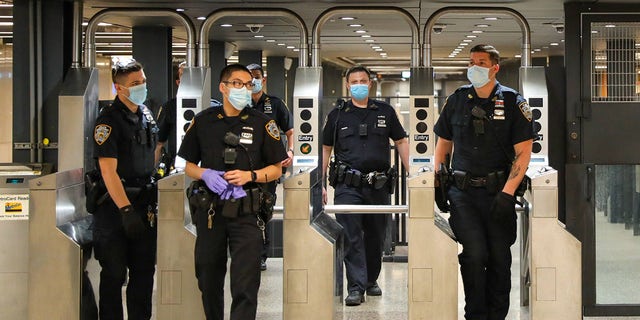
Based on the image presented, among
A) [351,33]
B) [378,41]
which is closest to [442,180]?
[351,33]

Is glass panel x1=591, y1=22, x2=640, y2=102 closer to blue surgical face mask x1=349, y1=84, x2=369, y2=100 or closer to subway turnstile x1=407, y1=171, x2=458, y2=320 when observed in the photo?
blue surgical face mask x1=349, y1=84, x2=369, y2=100

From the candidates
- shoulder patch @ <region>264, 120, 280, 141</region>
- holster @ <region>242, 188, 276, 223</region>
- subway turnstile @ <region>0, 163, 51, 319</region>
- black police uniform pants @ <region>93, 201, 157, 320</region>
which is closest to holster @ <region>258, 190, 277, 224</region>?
holster @ <region>242, 188, 276, 223</region>

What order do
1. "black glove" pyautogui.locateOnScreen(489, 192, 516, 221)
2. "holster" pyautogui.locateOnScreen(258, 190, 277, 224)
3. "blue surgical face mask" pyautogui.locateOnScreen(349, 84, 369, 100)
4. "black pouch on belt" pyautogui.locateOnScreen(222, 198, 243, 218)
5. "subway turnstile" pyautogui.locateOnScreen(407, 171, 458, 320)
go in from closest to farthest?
"black pouch on belt" pyautogui.locateOnScreen(222, 198, 243, 218)
"holster" pyautogui.locateOnScreen(258, 190, 277, 224)
"black glove" pyautogui.locateOnScreen(489, 192, 516, 221)
"subway turnstile" pyautogui.locateOnScreen(407, 171, 458, 320)
"blue surgical face mask" pyautogui.locateOnScreen(349, 84, 369, 100)

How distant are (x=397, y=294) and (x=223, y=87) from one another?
112 inches

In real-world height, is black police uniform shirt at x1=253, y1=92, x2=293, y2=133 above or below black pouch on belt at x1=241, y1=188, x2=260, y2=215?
above

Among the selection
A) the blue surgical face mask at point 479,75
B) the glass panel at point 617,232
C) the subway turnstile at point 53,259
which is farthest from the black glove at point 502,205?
the subway turnstile at point 53,259

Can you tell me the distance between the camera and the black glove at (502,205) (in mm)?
5332

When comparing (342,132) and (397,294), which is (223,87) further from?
(397,294)

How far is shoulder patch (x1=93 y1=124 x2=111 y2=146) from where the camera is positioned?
17.7 feet

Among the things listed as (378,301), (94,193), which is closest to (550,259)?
(378,301)

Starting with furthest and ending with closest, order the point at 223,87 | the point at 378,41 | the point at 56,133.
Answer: the point at 378,41 → the point at 56,133 → the point at 223,87

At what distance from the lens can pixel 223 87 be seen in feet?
16.9

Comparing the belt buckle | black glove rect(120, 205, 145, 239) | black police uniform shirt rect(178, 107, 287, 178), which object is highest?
black police uniform shirt rect(178, 107, 287, 178)

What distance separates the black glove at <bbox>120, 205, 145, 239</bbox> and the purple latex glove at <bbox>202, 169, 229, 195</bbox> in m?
0.62
